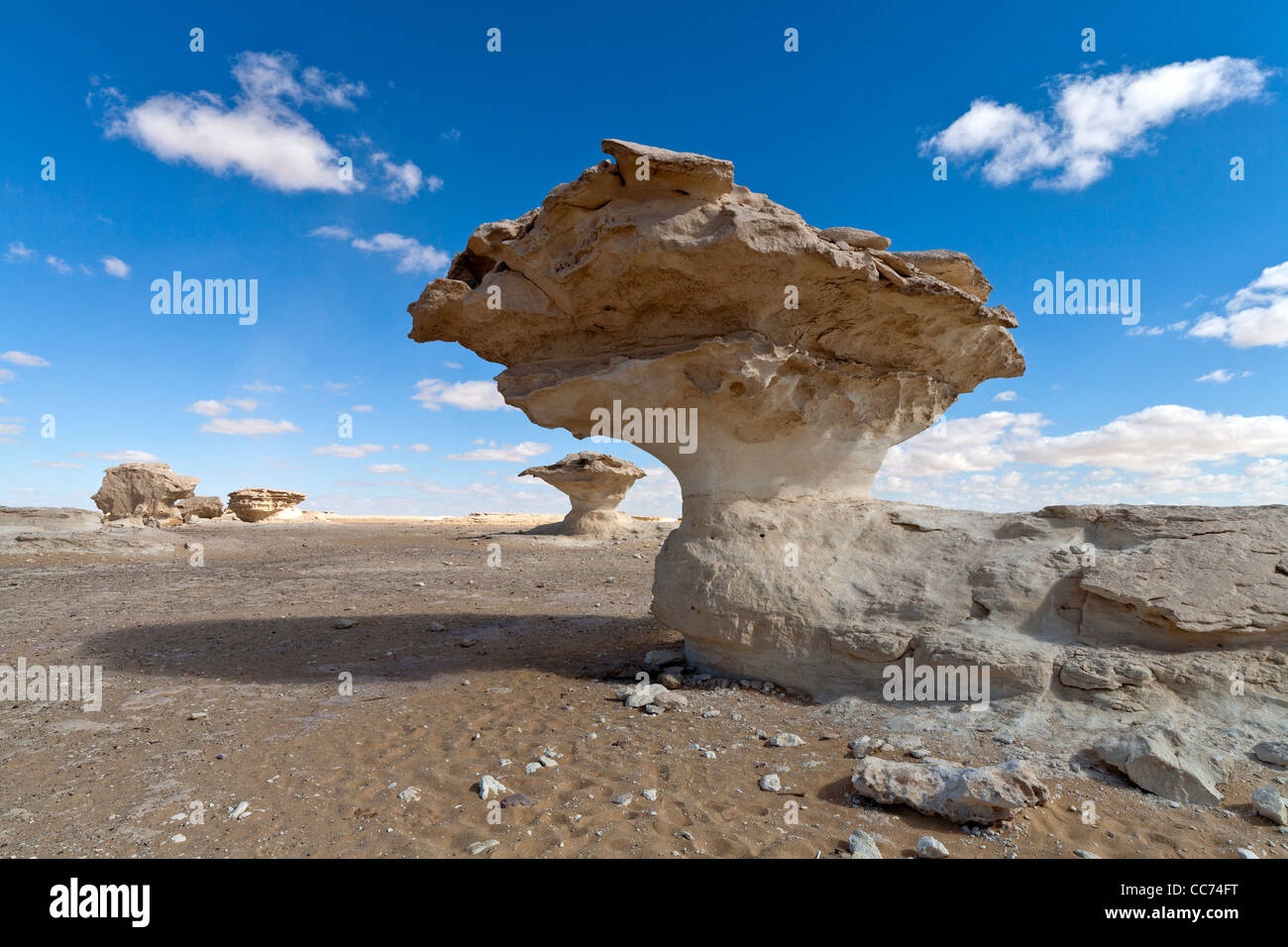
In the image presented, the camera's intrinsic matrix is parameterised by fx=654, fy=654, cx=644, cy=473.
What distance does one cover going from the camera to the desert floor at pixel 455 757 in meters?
3.42

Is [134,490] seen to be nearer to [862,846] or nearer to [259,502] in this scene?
[259,502]

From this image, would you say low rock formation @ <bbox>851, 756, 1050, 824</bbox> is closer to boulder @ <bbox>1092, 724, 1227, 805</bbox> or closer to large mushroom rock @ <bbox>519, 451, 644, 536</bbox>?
boulder @ <bbox>1092, 724, 1227, 805</bbox>

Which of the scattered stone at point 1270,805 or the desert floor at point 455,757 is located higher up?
the scattered stone at point 1270,805

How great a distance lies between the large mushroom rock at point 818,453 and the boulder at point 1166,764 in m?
0.55

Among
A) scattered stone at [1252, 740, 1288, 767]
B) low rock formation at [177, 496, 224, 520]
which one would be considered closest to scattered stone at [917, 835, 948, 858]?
scattered stone at [1252, 740, 1288, 767]

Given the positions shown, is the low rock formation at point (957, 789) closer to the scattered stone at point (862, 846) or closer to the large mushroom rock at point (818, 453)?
the scattered stone at point (862, 846)

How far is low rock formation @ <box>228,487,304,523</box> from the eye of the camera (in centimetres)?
3344

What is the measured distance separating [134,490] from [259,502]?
7056 millimetres

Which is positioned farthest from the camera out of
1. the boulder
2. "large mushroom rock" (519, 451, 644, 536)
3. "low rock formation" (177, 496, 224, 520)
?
"low rock formation" (177, 496, 224, 520)

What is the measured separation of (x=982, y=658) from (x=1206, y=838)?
1840 mm

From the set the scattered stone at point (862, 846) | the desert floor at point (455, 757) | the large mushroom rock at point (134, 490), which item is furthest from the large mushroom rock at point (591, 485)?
the scattered stone at point (862, 846)

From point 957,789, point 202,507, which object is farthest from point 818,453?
point 202,507

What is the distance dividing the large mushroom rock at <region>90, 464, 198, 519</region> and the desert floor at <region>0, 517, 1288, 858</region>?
20313mm
